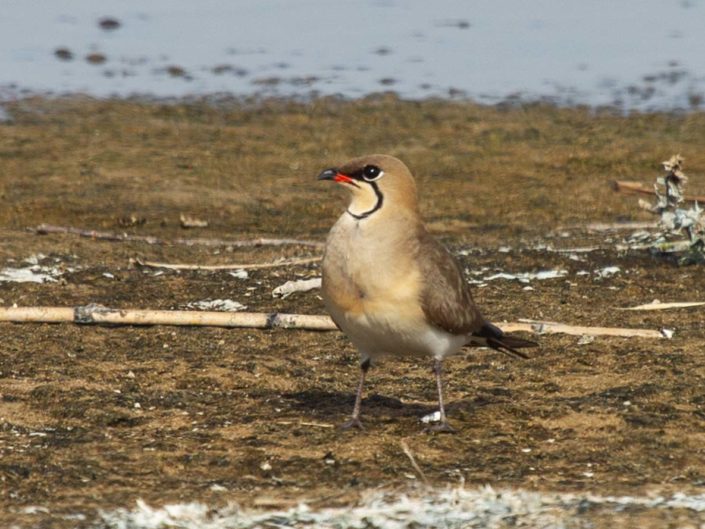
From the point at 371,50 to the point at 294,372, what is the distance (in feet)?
36.1

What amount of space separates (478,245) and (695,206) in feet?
5.63

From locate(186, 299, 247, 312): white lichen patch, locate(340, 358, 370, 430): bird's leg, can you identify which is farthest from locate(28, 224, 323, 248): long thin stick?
locate(340, 358, 370, 430): bird's leg

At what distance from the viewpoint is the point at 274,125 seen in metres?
14.6

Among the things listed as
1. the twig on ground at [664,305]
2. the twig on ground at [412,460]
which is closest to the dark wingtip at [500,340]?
the twig on ground at [412,460]

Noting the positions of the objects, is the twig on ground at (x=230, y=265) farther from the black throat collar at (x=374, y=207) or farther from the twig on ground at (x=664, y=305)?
the black throat collar at (x=374, y=207)

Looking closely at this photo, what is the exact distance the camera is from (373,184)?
5.73 meters

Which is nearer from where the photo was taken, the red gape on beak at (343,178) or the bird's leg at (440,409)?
the red gape on beak at (343,178)

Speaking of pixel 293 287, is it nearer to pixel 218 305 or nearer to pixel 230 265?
pixel 218 305

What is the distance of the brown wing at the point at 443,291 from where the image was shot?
5.70 m

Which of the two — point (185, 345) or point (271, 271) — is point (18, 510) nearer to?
point (185, 345)

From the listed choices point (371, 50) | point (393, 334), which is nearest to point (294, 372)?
point (393, 334)

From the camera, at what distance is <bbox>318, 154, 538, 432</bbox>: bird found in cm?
559

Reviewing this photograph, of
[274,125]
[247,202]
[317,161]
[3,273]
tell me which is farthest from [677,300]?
[274,125]

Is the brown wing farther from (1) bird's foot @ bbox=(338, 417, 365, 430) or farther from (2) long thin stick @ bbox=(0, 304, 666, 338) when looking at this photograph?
(2) long thin stick @ bbox=(0, 304, 666, 338)
